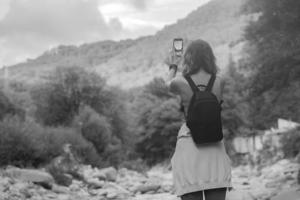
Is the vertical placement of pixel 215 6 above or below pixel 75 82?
above

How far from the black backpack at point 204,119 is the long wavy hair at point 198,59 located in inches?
10.7

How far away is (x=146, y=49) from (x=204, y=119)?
129623 millimetres

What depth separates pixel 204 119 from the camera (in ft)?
13.0

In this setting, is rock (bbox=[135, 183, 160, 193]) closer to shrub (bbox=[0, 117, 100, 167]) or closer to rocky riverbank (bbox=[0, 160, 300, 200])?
rocky riverbank (bbox=[0, 160, 300, 200])

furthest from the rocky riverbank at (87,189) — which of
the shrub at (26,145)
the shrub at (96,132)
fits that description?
the shrub at (96,132)

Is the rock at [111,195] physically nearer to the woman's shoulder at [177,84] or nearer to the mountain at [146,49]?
the woman's shoulder at [177,84]

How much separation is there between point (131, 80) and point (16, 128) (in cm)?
10539

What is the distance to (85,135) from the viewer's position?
1309 inches

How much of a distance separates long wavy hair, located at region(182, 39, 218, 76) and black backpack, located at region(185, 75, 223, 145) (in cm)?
27

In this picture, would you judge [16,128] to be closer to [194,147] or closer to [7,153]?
[7,153]

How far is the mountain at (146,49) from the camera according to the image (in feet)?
391

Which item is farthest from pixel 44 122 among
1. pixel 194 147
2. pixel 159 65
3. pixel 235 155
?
pixel 159 65

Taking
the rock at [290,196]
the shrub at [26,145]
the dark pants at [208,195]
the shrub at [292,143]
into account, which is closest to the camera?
the dark pants at [208,195]

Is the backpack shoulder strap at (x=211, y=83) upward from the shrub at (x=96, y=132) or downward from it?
upward
